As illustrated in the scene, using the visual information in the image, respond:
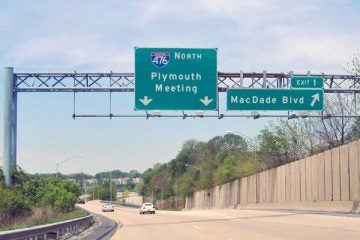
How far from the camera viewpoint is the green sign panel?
107 feet

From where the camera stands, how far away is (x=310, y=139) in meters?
67.9

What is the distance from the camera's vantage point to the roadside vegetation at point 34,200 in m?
30.9

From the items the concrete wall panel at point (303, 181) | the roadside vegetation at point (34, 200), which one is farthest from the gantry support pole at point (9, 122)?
the concrete wall panel at point (303, 181)

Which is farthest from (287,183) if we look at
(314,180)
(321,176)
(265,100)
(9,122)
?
(9,122)

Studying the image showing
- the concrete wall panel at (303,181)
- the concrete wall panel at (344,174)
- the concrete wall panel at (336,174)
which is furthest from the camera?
the concrete wall panel at (303,181)

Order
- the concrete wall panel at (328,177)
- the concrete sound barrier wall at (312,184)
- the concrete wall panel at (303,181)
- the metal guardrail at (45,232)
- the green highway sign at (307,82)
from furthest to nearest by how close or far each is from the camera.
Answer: the concrete wall panel at (303,181)
the concrete wall panel at (328,177)
the concrete sound barrier wall at (312,184)
the green highway sign at (307,82)
the metal guardrail at (45,232)

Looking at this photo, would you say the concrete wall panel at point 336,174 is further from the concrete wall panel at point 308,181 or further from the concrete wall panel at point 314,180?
the concrete wall panel at point 308,181

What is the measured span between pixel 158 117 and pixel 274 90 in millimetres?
6568

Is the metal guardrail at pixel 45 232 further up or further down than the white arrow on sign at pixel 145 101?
further down

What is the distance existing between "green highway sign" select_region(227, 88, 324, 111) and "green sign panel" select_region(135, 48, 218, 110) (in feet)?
4.67

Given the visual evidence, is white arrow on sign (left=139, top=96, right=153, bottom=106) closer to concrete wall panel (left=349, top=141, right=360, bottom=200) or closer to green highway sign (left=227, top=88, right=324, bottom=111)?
green highway sign (left=227, top=88, right=324, bottom=111)

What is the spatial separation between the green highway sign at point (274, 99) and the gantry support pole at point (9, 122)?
1172 cm

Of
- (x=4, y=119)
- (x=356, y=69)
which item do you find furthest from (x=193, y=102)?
(x=356, y=69)

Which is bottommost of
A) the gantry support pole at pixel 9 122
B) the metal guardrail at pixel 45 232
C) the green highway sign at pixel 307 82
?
the metal guardrail at pixel 45 232
